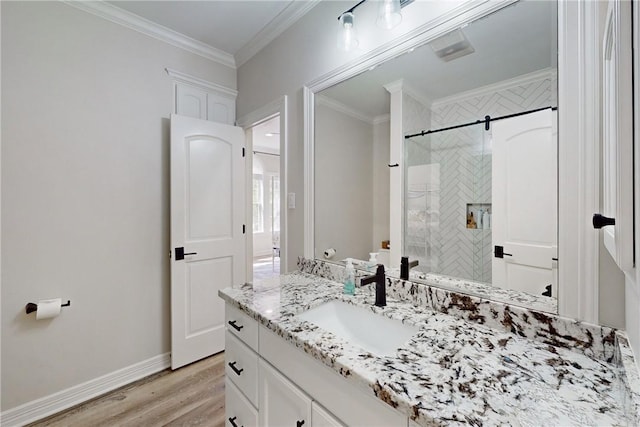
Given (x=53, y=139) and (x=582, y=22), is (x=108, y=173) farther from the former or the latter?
Answer: (x=582, y=22)

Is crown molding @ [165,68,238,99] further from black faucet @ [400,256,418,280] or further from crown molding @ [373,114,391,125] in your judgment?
black faucet @ [400,256,418,280]

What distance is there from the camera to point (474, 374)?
677 millimetres

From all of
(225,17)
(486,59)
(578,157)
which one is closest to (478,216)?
(578,157)

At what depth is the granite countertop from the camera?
0.55 metres

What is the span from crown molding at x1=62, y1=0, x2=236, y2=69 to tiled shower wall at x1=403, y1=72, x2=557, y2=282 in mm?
2082

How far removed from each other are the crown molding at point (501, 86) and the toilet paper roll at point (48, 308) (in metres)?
2.42

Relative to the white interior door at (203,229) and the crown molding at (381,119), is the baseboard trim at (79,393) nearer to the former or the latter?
the white interior door at (203,229)

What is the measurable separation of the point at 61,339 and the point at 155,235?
0.84 m

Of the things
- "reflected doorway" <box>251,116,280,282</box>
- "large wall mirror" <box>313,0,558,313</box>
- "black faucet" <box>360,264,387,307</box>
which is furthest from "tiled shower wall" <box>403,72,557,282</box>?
"reflected doorway" <box>251,116,280,282</box>

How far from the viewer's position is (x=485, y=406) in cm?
57

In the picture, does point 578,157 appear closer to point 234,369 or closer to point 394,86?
point 394,86

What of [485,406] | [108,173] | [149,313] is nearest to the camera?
[485,406]

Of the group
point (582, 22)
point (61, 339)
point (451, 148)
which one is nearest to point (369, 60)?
point (451, 148)

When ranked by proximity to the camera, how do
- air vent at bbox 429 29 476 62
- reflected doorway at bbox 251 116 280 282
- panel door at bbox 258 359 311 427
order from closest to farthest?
panel door at bbox 258 359 311 427 → air vent at bbox 429 29 476 62 → reflected doorway at bbox 251 116 280 282
